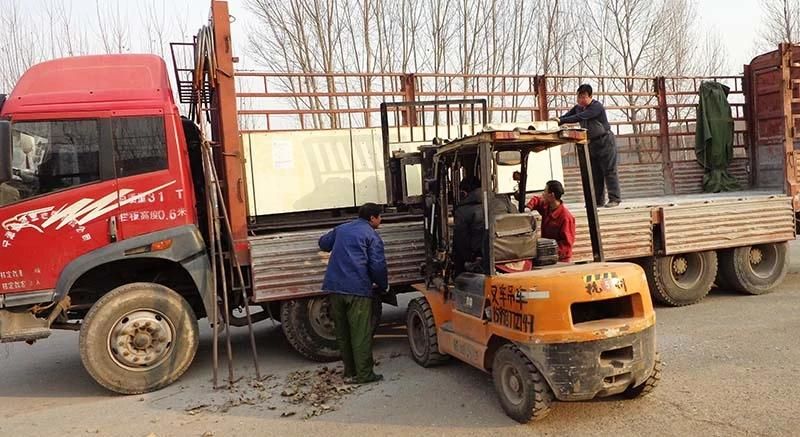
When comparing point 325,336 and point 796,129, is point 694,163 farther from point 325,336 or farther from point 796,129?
point 325,336

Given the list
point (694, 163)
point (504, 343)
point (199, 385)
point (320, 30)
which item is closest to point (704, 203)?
point (694, 163)

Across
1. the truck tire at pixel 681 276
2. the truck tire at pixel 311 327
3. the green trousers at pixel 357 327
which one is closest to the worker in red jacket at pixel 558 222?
the green trousers at pixel 357 327

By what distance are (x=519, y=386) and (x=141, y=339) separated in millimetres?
3508

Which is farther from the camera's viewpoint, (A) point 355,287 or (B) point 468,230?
(A) point 355,287

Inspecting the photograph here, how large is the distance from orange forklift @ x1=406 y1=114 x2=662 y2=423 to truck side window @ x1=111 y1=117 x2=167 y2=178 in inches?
104

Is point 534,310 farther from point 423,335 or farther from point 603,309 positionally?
point 423,335

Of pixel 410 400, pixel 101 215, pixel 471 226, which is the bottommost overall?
pixel 410 400

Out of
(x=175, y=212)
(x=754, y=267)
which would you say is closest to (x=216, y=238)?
(x=175, y=212)

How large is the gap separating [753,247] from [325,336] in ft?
20.3

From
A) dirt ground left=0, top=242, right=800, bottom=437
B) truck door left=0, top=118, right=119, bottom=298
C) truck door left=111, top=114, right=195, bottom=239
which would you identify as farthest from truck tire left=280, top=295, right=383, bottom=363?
truck door left=0, top=118, right=119, bottom=298

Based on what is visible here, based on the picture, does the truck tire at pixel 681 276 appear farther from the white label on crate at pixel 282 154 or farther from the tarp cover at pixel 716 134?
the white label on crate at pixel 282 154

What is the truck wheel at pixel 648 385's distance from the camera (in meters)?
4.61

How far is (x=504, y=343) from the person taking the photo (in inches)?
185

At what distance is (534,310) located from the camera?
4172 millimetres
